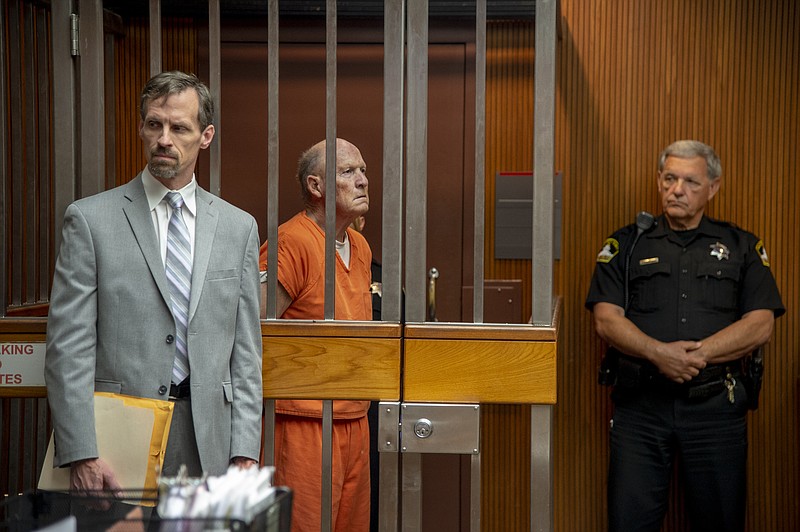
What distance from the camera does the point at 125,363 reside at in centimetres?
215

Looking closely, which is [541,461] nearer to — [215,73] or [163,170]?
[163,170]

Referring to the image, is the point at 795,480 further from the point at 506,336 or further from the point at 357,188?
the point at 357,188

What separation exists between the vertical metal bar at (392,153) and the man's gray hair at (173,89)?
18.1 inches

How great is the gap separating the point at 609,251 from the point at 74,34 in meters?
2.10

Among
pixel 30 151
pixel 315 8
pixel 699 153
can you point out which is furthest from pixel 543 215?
pixel 315 8

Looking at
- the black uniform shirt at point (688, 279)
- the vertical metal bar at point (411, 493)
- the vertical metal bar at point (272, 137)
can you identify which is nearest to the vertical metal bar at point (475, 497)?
the vertical metal bar at point (411, 493)

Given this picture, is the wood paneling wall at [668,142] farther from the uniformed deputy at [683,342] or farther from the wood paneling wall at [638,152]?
the uniformed deputy at [683,342]

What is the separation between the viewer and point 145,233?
2184mm

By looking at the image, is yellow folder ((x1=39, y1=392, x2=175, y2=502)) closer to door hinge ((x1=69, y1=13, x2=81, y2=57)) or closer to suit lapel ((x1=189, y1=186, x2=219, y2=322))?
suit lapel ((x1=189, y1=186, x2=219, y2=322))

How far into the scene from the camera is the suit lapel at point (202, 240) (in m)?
2.19

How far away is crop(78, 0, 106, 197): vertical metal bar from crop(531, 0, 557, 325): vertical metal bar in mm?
1137

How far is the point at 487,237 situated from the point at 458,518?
1138 mm

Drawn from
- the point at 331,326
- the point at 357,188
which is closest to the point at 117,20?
the point at 357,188

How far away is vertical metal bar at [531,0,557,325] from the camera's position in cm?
237
